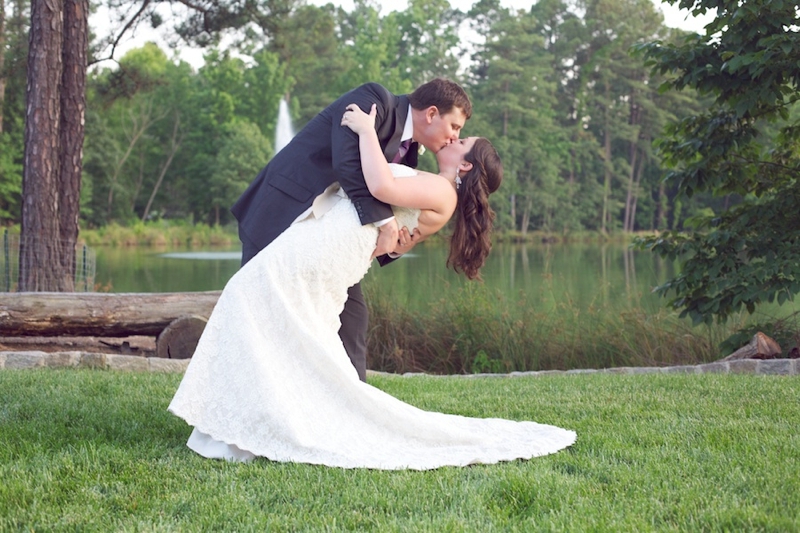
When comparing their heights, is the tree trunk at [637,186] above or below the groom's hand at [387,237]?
above

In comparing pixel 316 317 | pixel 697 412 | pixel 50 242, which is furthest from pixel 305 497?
pixel 50 242

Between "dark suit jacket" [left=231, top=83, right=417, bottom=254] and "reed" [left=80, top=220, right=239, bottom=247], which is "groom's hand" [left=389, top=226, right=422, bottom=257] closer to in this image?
"dark suit jacket" [left=231, top=83, right=417, bottom=254]

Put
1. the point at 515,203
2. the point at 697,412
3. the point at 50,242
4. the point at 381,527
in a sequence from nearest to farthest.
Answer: the point at 381,527 < the point at 697,412 < the point at 50,242 < the point at 515,203

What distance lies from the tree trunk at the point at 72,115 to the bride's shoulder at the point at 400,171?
286 inches

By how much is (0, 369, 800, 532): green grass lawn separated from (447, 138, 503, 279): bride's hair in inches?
40.6

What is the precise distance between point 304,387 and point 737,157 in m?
5.88

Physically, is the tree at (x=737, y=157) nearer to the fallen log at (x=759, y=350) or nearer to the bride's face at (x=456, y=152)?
the fallen log at (x=759, y=350)

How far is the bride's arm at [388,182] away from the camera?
375 centimetres

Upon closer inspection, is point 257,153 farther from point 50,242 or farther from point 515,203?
point 50,242

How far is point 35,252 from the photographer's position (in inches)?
380

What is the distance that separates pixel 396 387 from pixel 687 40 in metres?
4.25

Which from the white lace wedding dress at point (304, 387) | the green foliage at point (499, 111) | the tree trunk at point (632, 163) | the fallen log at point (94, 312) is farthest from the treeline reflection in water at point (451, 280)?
the tree trunk at point (632, 163)

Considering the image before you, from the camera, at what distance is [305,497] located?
2959 mm

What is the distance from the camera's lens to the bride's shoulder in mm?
3934
